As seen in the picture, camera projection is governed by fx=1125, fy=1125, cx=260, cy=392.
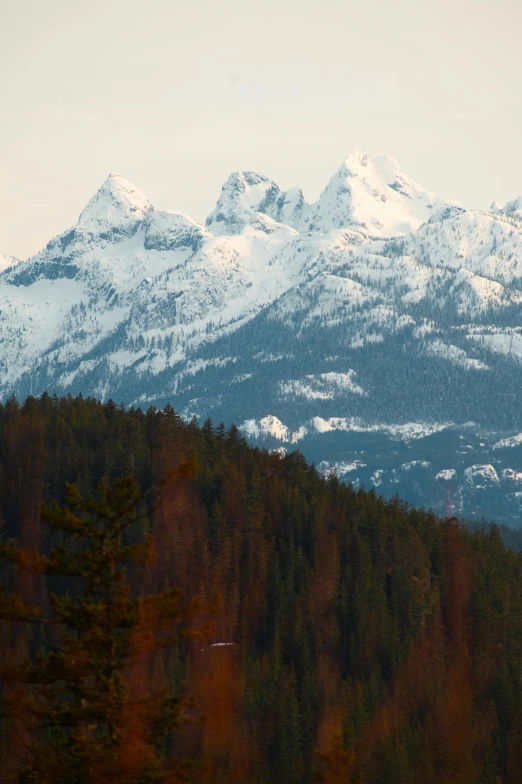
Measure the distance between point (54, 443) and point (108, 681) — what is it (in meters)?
148

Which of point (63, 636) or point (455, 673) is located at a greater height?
point (63, 636)

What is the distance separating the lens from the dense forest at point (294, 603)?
4820 inches

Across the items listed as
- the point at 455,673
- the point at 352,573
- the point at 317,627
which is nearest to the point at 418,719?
the point at 455,673

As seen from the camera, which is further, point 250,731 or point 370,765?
point 250,731

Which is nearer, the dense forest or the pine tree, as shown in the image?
the pine tree

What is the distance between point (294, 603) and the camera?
523ft

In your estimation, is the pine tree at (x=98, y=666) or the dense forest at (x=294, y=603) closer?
the pine tree at (x=98, y=666)

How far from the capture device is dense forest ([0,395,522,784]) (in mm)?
122438

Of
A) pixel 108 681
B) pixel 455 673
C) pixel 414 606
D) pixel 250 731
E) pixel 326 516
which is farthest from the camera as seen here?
pixel 326 516

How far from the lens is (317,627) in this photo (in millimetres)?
157375

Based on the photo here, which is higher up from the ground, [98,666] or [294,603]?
[294,603]

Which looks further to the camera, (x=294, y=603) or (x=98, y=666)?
(x=294, y=603)

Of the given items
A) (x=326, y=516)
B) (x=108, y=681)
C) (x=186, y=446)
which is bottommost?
(x=108, y=681)

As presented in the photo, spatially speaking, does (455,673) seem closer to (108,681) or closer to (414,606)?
(414,606)
